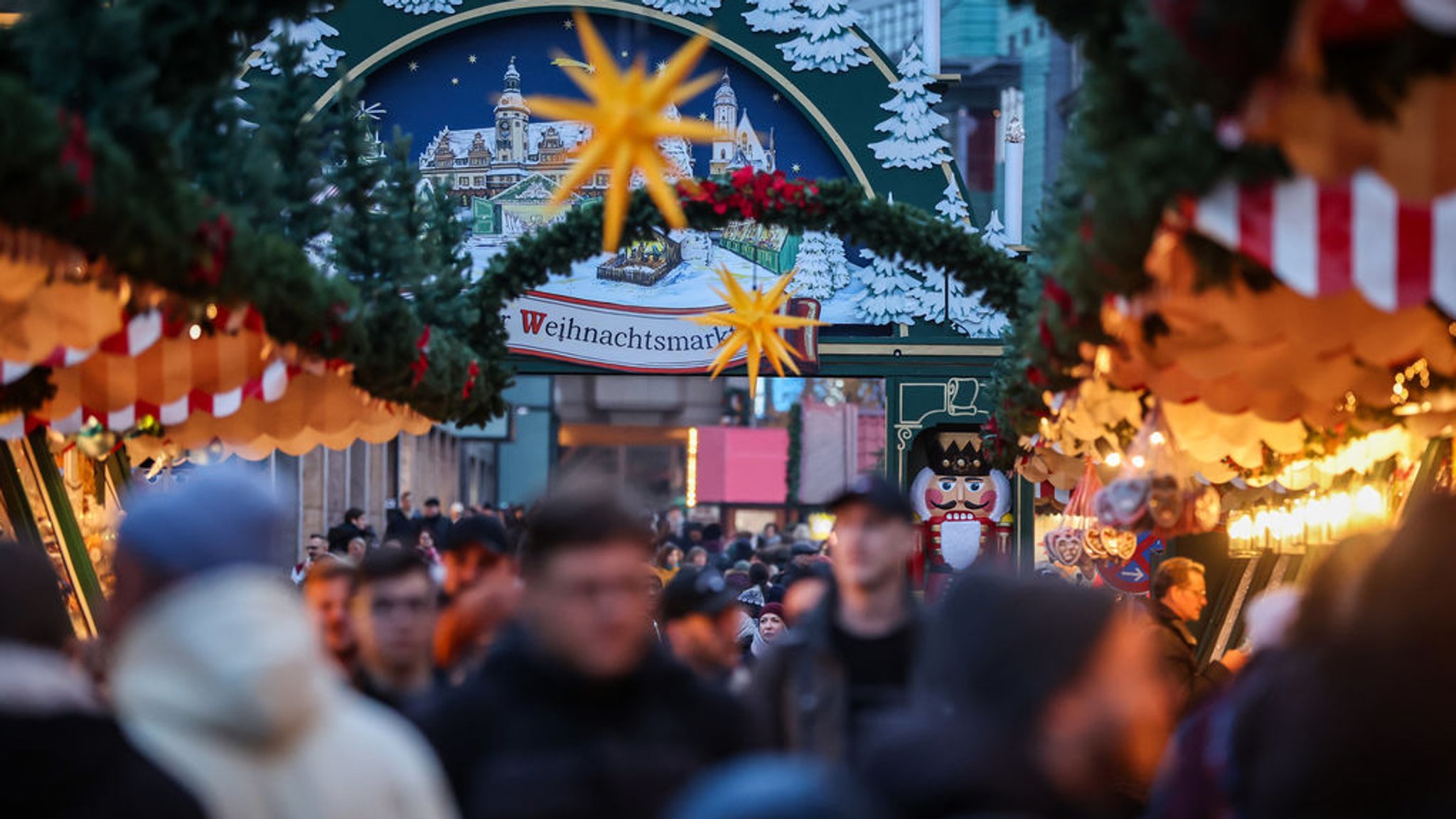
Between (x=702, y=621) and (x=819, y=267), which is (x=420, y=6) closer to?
(x=819, y=267)

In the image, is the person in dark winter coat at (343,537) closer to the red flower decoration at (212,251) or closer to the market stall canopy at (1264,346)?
the red flower decoration at (212,251)

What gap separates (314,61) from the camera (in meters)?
20.4

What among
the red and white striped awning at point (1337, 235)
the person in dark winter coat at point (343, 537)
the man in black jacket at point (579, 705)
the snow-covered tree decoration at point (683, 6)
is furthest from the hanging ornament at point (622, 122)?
the snow-covered tree decoration at point (683, 6)

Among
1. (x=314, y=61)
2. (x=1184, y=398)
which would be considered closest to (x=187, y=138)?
(x=1184, y=398)

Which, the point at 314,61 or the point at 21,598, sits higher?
the point at 314,61

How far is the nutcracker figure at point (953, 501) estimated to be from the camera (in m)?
21.0

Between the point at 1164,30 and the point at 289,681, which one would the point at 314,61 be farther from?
the point at 289,681

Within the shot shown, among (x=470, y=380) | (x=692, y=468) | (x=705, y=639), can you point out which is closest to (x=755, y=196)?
(x=470, y=380)

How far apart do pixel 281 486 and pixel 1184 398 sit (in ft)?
55.7

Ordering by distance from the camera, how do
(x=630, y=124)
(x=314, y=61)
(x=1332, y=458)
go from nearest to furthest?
(x=630, y=124) < (x=1332, y=458) < (x=314, y=61)

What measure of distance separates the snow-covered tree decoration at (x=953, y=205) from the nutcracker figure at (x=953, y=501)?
2.51 m

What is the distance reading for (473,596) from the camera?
21.0 feet

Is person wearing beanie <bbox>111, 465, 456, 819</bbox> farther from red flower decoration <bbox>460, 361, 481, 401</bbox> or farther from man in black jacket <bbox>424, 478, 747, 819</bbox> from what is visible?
red flower decoration <bbox>460, 361, 481, 401</bbox>

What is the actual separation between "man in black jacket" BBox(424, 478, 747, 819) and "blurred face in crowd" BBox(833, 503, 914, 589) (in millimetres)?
1473
